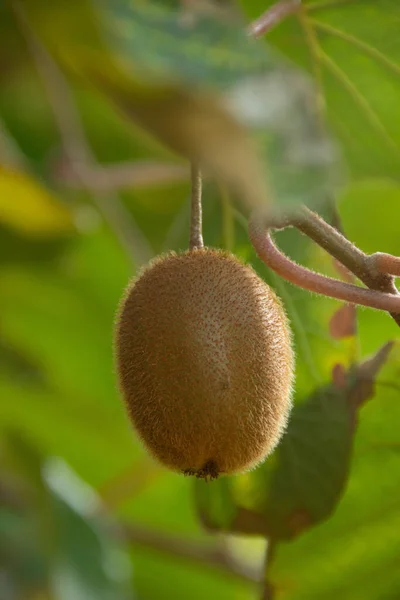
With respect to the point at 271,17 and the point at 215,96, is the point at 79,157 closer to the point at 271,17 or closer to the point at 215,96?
the point at 271,17

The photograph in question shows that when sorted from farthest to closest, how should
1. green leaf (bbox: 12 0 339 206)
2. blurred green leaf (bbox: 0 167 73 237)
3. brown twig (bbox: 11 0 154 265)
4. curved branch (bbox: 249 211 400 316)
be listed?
brown twig (bbox: 11 0 154 265)
blurred green leaf (bbox: 0 167 73 237)
curved branch (bbox: 249 211 400 316)
green leaf (bbox: 12 0 339 206)

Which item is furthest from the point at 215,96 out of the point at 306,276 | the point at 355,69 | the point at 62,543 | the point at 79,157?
the point at 79,157

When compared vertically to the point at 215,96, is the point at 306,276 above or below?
above

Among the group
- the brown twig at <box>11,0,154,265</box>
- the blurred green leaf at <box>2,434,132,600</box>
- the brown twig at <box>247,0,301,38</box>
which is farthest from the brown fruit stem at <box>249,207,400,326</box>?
the brown twig at <box>11,0,154,265</box>

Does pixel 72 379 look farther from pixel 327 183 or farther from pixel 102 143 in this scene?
pixel 327 183

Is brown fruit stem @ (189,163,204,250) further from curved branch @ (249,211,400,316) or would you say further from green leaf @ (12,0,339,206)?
green leaf @ (12,0,339,206)

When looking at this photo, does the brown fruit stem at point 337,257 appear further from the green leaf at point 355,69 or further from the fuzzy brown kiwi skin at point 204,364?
the green leaf at point 355,69

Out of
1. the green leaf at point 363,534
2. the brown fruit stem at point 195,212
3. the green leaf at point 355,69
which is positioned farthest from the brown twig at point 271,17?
the green leaf at point 363,534
